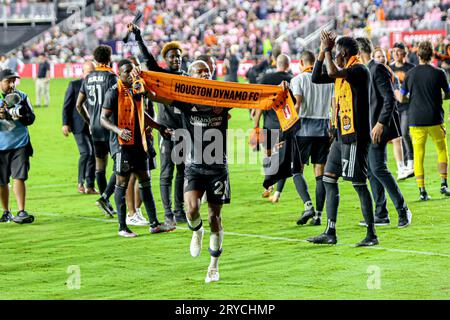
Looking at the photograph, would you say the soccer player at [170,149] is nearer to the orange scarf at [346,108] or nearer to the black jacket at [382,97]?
the orange scarf at [346,108]

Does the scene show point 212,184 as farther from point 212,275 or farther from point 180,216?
point 180,216

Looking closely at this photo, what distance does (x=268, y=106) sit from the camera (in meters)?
9.78

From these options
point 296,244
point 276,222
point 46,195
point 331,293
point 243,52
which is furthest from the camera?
point 243,52

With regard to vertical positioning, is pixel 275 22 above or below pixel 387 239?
above

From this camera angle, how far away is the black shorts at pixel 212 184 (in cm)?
916

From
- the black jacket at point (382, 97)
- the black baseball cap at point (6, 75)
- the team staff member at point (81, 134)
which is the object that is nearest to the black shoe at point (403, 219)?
the black jacket at point (382, 97)

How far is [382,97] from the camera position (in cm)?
1186

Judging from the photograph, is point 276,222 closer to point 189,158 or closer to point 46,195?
point 189,158

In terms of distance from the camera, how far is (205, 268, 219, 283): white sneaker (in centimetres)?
899

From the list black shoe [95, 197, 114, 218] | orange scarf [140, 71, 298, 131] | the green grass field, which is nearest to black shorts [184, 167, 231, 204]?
orange scarf [140, 71, 298, 131]

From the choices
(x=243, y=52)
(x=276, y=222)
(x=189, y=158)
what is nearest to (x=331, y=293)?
(x=189, y=158)

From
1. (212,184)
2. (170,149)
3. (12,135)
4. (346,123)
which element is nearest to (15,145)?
(12,135)

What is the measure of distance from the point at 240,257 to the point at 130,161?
224cm

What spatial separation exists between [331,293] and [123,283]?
6.78 ft
